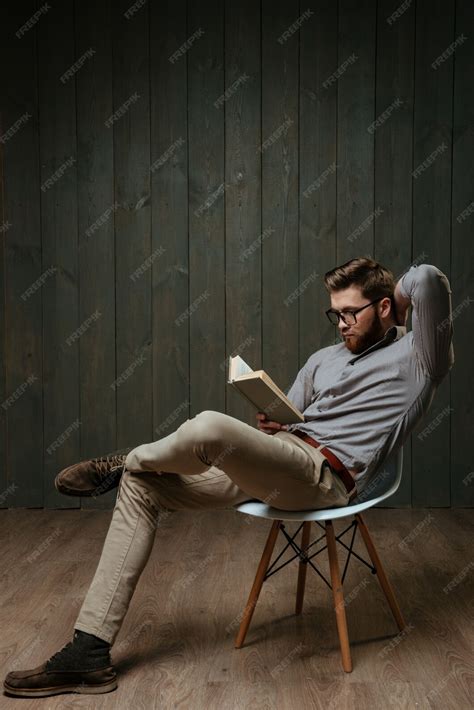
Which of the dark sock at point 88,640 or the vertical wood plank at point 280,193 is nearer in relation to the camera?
the dark sock at point 88,640

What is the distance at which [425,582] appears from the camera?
2.54 metres

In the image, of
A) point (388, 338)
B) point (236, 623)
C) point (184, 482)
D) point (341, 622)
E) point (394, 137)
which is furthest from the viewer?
point (394, 137)

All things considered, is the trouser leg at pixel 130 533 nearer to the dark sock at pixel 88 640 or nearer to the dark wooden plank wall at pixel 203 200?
the dark sock at pixel 88 640

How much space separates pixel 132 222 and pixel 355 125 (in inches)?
45.1

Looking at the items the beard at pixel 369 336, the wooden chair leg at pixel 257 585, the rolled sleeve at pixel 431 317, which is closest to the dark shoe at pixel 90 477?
the wooden chair leg at pixel 257 585

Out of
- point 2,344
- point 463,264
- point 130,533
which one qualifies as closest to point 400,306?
point 130,533

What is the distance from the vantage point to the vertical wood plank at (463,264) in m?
3.53

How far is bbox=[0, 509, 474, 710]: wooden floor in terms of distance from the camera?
1.76 meters

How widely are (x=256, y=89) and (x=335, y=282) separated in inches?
70.9

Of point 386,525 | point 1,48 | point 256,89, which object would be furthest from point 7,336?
point 386,525

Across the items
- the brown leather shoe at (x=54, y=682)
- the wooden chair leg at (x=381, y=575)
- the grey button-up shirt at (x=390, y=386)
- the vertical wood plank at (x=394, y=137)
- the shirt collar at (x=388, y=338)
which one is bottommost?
the wooden chair leg at (x=381, y=575)

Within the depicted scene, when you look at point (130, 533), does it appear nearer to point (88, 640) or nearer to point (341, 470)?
point (88, 640)

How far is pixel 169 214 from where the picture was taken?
142 inches

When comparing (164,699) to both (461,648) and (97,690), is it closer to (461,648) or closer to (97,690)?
(97,690)
